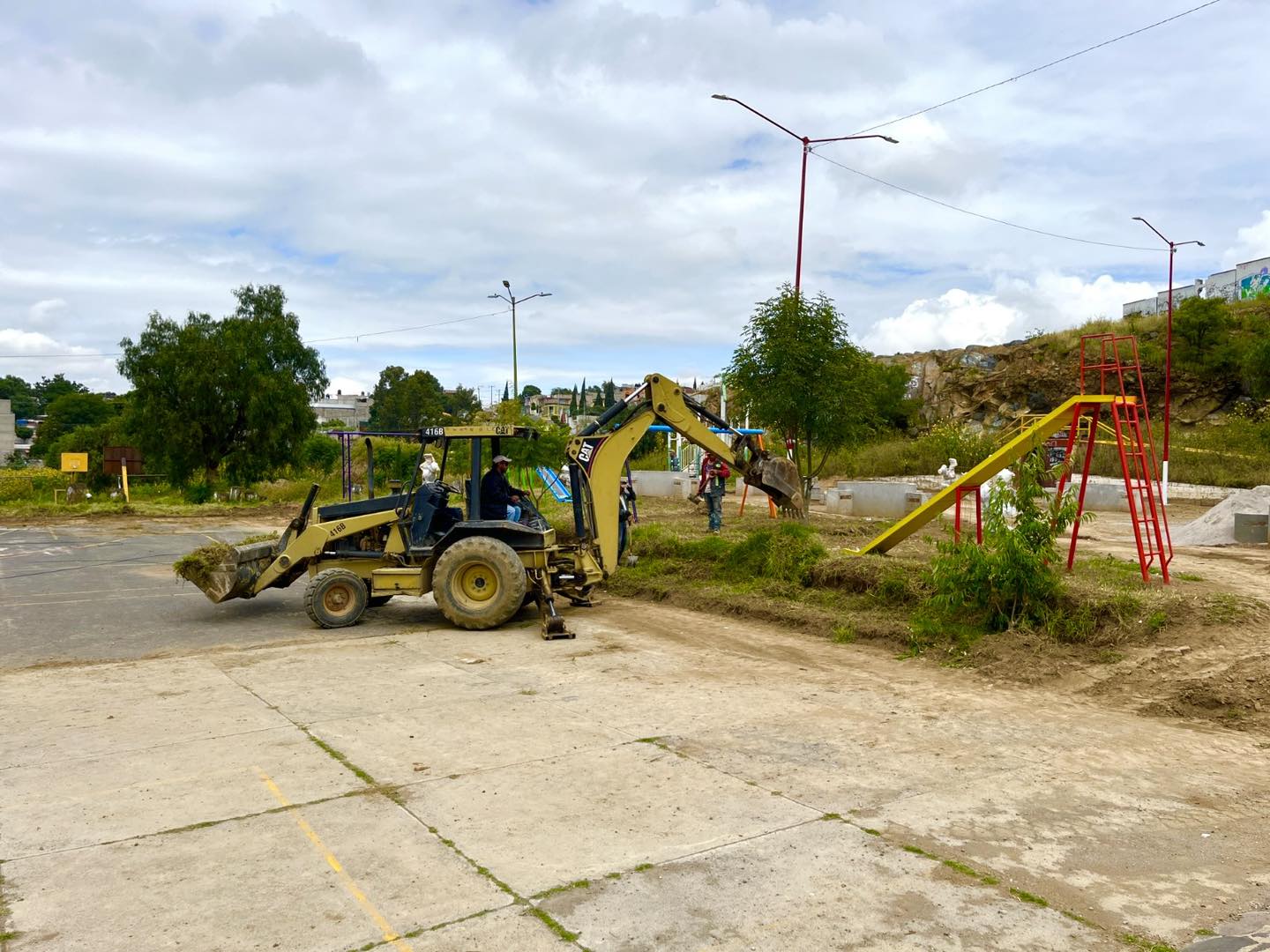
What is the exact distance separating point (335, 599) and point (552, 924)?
8273 millimetres

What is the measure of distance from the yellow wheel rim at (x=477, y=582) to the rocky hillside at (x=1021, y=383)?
3831 centimetres

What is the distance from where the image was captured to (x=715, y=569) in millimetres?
14438

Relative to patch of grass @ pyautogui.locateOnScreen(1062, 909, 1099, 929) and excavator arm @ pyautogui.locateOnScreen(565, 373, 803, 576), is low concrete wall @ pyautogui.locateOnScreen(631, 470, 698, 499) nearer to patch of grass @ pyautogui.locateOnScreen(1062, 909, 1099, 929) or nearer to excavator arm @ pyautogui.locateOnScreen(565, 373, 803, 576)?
excavator arm @ pyautogui.locateOnScreen(565, 373, 803, 576)

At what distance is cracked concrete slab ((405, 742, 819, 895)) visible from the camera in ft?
17.2

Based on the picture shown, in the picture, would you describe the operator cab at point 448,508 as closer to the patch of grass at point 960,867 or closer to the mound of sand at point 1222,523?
the patch of grass at point 960,867

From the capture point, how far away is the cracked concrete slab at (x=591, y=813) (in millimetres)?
5230

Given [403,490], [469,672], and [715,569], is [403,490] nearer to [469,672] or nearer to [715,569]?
[469,672]

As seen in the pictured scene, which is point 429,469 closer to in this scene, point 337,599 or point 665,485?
point 337,599

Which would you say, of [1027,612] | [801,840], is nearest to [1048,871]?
[801,840]

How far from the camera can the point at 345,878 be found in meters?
4.98

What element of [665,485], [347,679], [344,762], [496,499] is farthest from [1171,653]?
[665,485]

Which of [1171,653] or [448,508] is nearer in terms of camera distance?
[1171,653]

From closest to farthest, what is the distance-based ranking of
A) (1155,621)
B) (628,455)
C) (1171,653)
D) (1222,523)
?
(1171,653) < (1155,621) < (628,455) < (1222,523)

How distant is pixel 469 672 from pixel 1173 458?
31990 mm
